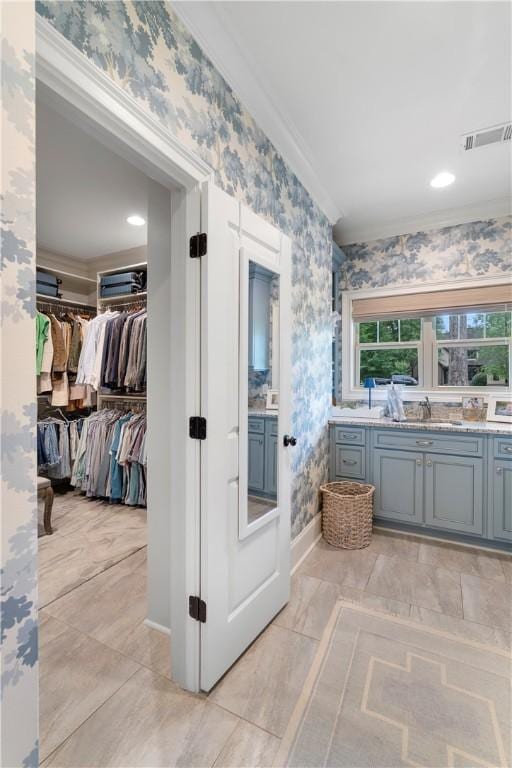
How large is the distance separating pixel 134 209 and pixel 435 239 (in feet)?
8.77

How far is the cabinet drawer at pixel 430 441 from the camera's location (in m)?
2.68

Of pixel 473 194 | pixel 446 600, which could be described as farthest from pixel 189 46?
pixel 446 600

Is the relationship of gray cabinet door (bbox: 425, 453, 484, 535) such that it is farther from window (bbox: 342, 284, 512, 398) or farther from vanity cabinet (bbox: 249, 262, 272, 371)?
Answer: vanity cabinet (bbox: 249, 262, 272, 371)

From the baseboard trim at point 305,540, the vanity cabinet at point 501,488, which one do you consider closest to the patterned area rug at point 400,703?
the baseboard trim at point 305,540

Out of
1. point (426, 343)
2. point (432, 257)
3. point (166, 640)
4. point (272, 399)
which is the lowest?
point (166, 640)

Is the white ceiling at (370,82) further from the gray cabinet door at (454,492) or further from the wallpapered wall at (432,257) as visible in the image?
the gray cabinet door at (454,492)

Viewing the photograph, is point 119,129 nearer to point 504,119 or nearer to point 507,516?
point 504,119

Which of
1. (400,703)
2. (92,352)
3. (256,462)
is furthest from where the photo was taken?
(92,352)

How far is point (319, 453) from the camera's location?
2959mm

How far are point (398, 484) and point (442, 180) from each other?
2.34 m

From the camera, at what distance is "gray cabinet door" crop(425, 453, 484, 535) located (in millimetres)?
2670

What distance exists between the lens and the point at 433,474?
2801mm

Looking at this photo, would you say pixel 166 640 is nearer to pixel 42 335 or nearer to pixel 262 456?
pixel 262 456

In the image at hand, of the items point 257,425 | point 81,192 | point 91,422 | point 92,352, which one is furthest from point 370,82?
point 91,422
